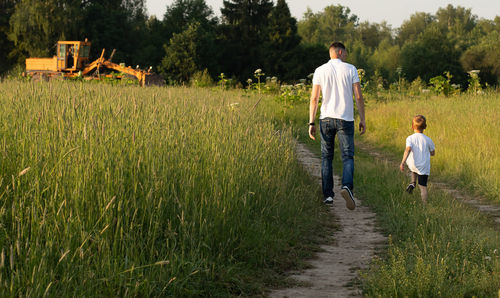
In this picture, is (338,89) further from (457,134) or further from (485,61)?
(485,61)

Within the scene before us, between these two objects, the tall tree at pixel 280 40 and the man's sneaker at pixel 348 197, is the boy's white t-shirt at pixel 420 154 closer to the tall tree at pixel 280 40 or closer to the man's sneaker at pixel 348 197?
the man's sneaker at pixel 348 197

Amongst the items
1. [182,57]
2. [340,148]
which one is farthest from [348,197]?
[182,57]

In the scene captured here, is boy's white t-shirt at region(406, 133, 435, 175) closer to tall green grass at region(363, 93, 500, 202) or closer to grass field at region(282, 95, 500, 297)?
grass field at region(282, 95, 500, 297)

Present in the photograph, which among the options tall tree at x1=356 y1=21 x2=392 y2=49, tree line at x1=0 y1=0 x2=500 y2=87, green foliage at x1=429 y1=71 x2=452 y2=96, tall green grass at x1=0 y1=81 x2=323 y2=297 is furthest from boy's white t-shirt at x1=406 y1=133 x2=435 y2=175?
tall tree at x1=356 y1=21 x2=392 y2=49

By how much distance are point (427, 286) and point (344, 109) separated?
12.2 ft

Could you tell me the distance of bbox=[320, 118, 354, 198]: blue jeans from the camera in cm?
771

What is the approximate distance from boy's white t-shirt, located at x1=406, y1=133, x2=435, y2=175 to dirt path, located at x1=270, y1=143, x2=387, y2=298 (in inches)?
34.6

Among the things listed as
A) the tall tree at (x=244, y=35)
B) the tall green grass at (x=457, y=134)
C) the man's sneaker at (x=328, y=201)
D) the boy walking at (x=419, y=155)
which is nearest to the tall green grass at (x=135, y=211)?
the man's sneaker at (x=328, y=201)

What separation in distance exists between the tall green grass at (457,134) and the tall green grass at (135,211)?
4.69 m

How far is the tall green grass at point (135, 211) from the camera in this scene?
12.3ft

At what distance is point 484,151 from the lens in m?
11.1

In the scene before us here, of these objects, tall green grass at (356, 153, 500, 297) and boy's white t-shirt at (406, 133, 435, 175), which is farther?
boy's white t-shirt at (406, 133, 435, 175)

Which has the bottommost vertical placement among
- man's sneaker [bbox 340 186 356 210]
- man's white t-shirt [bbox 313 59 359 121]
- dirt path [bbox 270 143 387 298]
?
dirt path [bbox 270 143 387 298]

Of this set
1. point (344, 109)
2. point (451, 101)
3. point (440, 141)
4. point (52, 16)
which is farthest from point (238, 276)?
point (52, 16)
